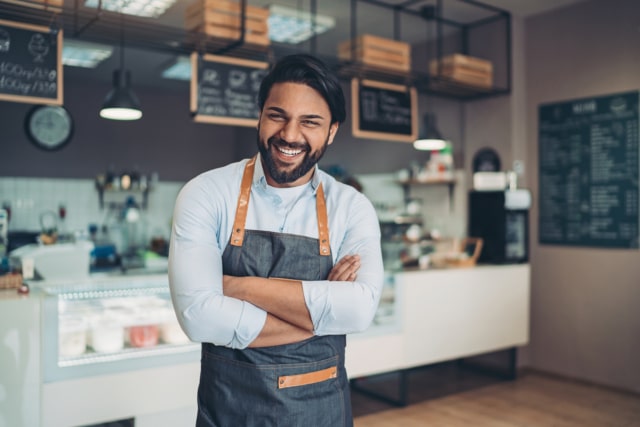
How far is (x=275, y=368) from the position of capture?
1.42 metres

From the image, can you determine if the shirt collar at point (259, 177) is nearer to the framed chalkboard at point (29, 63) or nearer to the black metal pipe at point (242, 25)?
the framed chalkboard at point (29, 63)

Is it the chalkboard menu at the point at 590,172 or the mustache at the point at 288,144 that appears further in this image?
the chalkboard menu at the point at 590,172

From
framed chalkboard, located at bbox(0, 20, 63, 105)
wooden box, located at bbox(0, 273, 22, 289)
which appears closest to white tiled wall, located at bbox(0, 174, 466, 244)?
framed chalkboard, located at bbox(0, 20, 63, 105)

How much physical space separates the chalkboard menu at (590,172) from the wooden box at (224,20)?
268 cm

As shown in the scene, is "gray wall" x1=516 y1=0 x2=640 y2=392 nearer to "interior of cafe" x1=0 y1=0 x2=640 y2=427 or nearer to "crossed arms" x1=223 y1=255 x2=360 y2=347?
"interior of cafe" x1=0 y1=0 x2=640 y2=427

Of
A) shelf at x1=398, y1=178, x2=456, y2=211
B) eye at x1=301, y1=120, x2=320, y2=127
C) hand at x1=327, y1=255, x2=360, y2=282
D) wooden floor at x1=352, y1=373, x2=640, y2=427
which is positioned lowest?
wooden floor at x1=352, y1=373, x2=640, y2=427

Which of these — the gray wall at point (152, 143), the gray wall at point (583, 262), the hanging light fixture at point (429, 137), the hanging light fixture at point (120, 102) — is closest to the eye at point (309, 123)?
the hanging light fixture at point (120, 102)

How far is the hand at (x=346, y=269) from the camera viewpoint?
1499mm

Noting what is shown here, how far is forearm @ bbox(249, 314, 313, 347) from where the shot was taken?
1.41 meters

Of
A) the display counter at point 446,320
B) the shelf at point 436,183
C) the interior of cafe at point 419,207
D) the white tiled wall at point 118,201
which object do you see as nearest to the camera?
the interior of cafe at point 419,207

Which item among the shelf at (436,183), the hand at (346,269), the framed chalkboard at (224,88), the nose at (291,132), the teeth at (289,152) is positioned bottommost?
the hand at (346,269)

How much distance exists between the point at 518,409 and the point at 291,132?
131 inches

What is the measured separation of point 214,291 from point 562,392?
3868 mm

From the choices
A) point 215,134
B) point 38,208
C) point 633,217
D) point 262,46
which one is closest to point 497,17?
point 633,217
